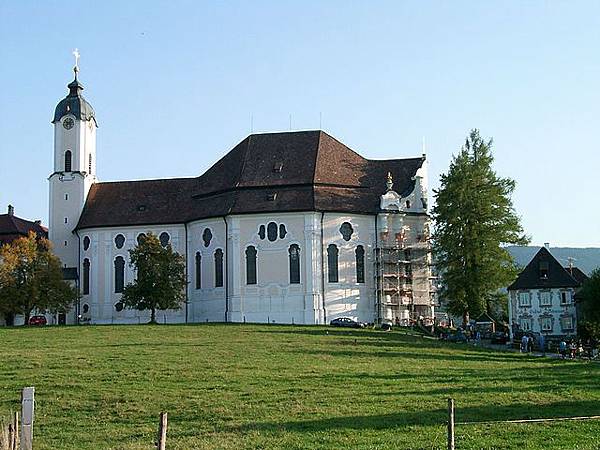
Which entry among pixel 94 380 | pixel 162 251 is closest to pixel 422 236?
pixel 162 251

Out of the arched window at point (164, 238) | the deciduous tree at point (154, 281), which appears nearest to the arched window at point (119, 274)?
the arched window at point (164, 238)

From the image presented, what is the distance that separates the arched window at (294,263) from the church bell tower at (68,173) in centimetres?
2078

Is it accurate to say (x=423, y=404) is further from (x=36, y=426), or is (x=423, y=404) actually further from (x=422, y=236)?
(x=422, y=236)

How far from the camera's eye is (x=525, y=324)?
2830 inches

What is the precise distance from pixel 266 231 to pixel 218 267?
190 inches

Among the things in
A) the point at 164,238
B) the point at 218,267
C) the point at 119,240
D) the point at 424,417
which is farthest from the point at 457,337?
the point at 119,240

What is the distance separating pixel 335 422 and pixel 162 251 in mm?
45685

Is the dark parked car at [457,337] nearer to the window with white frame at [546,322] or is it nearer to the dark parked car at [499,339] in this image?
the dark parked car at [499,339]

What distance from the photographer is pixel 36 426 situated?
87.0 feet

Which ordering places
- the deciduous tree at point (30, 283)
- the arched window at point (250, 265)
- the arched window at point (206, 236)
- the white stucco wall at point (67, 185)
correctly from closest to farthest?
1. the deciduous tree at point (30, 283)
2. the arched window at point (250, 265)
3. the arched window at point (206, 236)
4. the white stucco wall at point (67, 185)

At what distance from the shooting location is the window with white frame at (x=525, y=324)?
71562 millimetres

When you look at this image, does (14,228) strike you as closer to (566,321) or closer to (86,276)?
(86,276)

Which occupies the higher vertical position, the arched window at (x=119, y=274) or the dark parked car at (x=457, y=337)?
the arched window at (x=119, y=274)

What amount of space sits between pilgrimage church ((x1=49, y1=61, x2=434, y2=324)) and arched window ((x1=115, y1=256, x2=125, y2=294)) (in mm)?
112
